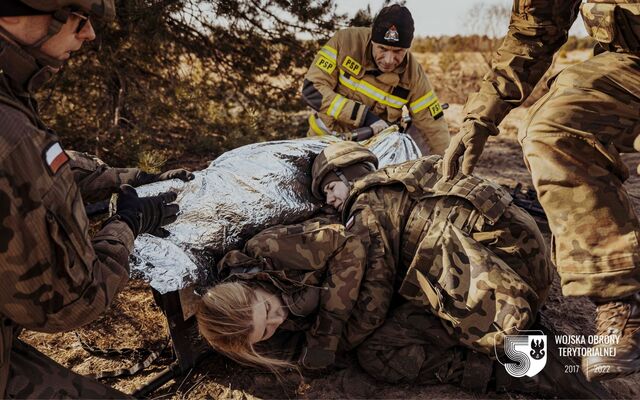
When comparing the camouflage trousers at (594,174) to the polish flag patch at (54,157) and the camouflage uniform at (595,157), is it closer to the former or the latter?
the camouflage uniform at (595,157)

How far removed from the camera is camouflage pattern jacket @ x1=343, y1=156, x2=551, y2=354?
217cm

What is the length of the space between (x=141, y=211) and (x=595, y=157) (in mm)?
1394

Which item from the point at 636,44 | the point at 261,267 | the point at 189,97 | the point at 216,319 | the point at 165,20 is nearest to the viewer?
the point at 636,44

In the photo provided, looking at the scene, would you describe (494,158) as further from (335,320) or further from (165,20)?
(335,320)

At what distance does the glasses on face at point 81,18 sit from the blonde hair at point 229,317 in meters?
1.03

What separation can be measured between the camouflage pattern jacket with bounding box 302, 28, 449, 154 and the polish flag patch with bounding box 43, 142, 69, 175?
269 centimetres

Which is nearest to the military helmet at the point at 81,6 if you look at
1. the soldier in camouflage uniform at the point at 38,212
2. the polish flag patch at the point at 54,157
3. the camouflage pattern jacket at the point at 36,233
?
the soldier in camouflage uniform at the point at 38,212

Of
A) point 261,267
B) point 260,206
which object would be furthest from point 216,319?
point 260,206

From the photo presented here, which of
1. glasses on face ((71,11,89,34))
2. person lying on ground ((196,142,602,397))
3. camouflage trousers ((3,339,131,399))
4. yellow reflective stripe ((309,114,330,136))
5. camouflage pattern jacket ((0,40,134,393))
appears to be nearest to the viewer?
camouflage pattern jacket ((0,40,134,393))

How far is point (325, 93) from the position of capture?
394 cm

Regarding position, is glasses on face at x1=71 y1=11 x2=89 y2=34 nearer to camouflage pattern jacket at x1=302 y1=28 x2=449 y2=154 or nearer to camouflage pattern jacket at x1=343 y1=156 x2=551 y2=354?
camouflage pattern jacket at x1=343 y1=156 x2=551 y2=354

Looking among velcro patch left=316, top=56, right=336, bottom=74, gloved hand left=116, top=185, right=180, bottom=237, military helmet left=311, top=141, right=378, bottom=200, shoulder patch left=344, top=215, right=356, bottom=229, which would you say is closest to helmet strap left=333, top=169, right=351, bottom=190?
military helmet left=311, top=141, right=378, bottom=200

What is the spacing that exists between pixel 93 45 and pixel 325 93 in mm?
1534

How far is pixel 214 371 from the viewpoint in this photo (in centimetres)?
241
